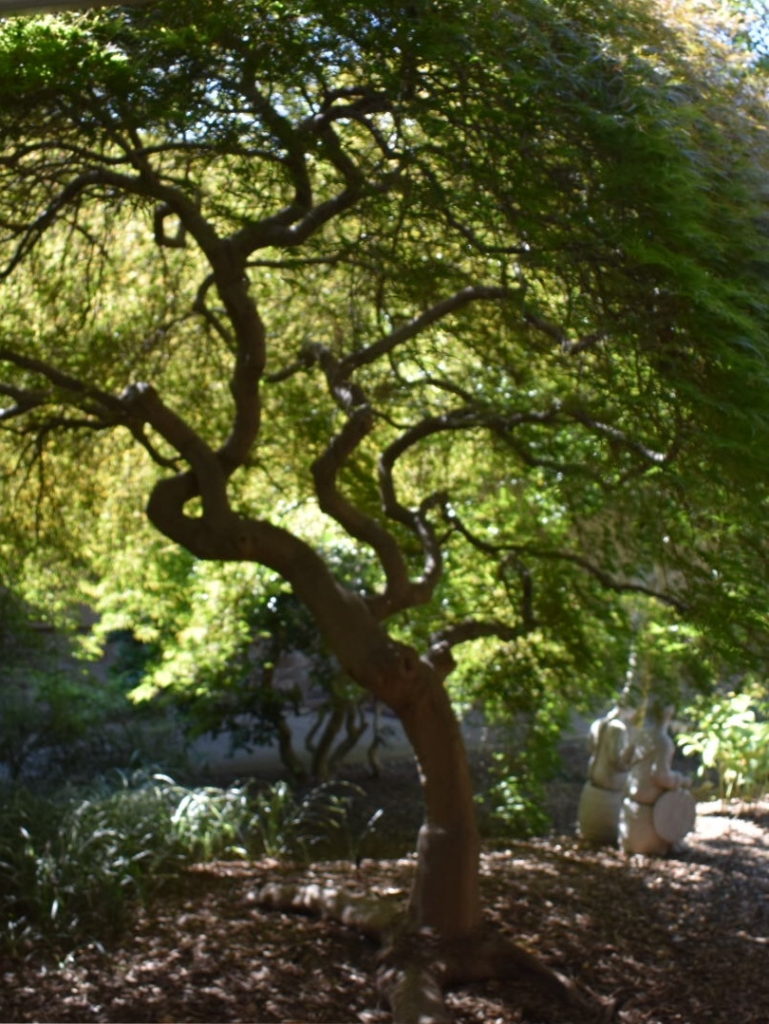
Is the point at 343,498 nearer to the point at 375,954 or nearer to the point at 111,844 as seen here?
the point at 375,954

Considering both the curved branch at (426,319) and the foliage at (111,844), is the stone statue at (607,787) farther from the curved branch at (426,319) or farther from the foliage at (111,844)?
the curved branch at (426,319)

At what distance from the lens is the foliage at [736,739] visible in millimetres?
11453

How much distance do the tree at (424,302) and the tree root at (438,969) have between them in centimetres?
4

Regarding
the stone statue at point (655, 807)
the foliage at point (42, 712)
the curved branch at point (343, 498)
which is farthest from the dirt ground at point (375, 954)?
the foliage at point (42, 712)

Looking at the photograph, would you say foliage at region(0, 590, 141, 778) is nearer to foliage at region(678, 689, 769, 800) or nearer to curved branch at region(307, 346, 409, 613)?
foliage at region(678, 689, 769, 800)

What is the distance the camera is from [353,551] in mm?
11516

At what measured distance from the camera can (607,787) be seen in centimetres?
1055

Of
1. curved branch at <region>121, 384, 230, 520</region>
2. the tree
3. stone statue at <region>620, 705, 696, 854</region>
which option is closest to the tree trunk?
the tree

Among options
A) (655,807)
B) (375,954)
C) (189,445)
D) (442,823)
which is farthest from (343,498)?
(655,807)

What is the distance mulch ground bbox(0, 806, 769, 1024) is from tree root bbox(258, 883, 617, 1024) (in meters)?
0.09

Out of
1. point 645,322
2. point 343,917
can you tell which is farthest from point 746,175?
point 343,917

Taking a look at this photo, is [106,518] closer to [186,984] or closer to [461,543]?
[461,543]

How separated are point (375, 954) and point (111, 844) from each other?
99.2 inches

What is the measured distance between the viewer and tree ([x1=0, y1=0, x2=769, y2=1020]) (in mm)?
4797
